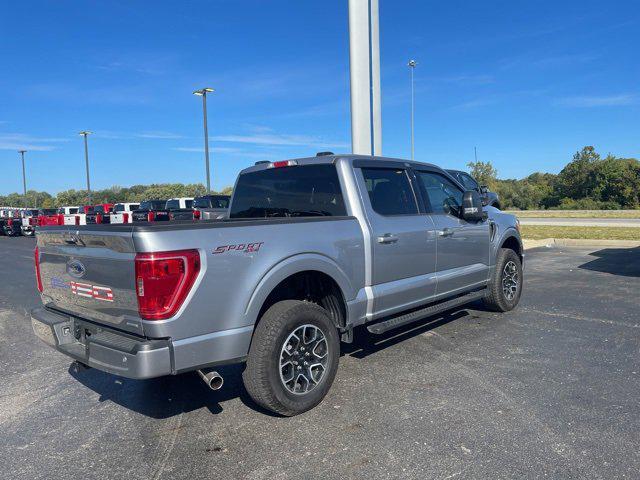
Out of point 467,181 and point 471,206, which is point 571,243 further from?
point 471,206

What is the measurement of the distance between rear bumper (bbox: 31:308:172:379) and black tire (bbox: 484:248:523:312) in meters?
4.40

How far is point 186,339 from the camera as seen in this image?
10.2 feet

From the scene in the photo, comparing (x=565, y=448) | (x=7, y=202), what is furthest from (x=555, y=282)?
(x=7, y=202)

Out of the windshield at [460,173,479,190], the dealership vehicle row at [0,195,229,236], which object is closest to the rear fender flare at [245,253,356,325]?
the dealership vehicle row at [0,195,229,236]

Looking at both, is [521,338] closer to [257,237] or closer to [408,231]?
[408,231]

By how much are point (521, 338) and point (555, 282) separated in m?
3.80

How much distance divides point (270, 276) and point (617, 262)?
9.80m

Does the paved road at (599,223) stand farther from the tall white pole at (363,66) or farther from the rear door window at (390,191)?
the rear door window at (390,191)

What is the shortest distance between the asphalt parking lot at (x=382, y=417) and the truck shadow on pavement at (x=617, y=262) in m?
4.31

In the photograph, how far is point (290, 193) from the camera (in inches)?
189

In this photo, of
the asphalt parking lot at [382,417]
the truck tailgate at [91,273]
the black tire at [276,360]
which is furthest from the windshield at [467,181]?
the truck tailgate at [91,273]

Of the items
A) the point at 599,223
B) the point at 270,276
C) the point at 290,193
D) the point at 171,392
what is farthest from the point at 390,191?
the point at 599,223

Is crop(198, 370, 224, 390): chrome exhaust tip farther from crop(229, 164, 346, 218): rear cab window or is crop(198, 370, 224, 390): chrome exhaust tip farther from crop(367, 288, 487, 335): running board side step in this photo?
crop(229, 164, 346, 218): rear cab window

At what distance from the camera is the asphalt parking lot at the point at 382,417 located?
9.79 ft
